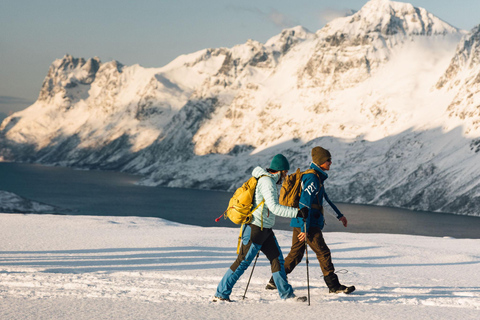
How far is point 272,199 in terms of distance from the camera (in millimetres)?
8680

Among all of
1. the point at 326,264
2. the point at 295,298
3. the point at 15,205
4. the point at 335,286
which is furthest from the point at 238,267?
the point at 15,205

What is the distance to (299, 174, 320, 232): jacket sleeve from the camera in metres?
9.59

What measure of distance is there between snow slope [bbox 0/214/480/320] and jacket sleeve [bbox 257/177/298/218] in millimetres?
1626

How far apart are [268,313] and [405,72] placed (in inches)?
7832

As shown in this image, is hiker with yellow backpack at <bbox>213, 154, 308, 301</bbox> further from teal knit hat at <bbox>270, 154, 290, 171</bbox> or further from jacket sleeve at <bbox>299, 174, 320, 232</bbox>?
jacket sleeve at <bbox>299, 174, 320, 232</bbox>

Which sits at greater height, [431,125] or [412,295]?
[431,125]

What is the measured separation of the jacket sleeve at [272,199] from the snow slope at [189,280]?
5.33 feet

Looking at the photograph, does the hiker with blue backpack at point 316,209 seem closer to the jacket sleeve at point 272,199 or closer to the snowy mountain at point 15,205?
the jacket sleeve at point 272,199

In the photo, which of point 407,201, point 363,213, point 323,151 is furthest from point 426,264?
point 407,201

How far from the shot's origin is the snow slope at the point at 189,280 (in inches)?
334

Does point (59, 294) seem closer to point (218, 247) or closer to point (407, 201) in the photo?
point (218, 247)

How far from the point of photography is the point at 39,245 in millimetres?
15555

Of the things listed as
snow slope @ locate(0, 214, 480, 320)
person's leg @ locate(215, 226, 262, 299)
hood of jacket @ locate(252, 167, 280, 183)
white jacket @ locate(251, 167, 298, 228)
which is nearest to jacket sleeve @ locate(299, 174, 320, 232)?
white jacket @ locate(251, 167, 298, 228)

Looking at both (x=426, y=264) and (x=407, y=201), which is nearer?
(x=426, y=264)
